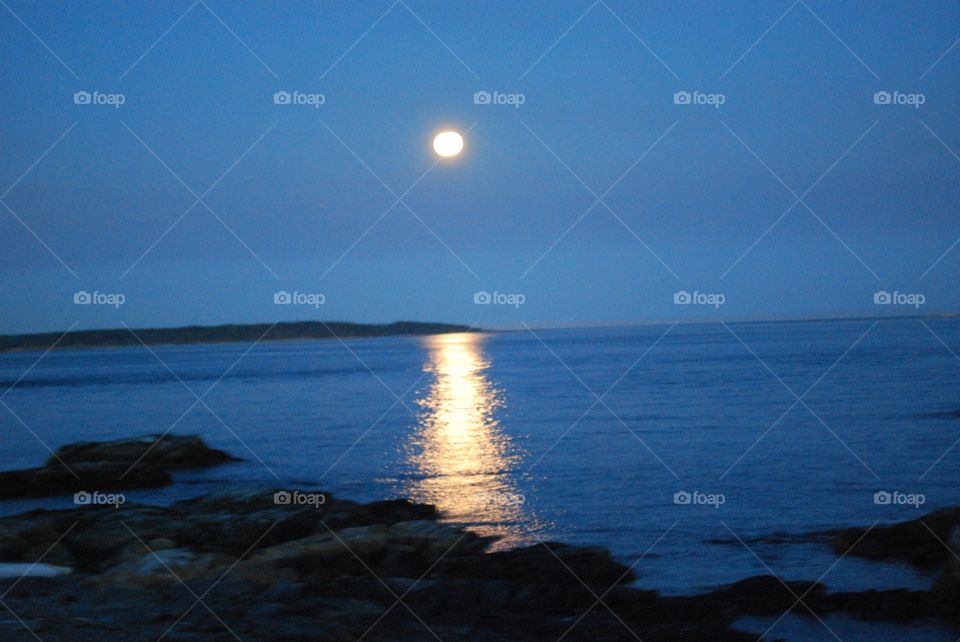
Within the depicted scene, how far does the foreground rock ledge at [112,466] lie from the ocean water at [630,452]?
1.18m

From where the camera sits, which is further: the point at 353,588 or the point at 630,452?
the point at 630,452

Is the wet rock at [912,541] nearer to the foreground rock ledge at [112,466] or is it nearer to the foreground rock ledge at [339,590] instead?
the foreground rock ledge at [339,590]

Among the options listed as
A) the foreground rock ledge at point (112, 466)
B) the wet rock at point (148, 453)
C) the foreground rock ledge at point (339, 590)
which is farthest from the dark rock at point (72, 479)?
the foreground rock ledge at point (339, 590)

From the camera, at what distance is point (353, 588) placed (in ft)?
40.3

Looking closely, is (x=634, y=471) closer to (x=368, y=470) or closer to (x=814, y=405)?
(x=368, y=470)

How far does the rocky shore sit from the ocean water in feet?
2.65

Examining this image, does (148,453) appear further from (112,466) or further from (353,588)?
(353,588)

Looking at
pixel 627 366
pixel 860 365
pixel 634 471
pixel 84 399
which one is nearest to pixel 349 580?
pixel 634 471

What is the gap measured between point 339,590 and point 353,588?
25 centimetres

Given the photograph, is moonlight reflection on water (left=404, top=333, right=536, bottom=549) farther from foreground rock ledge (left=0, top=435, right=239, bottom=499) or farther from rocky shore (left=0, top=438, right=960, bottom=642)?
foreground rock ledge (left=0, top=435, right=239, bottom=499)

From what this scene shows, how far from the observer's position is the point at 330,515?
17906 millimetres

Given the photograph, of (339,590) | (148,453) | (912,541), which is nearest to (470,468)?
(148,453)

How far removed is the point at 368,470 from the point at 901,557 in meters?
16.6

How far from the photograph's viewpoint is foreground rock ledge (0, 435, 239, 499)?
78.8ft
